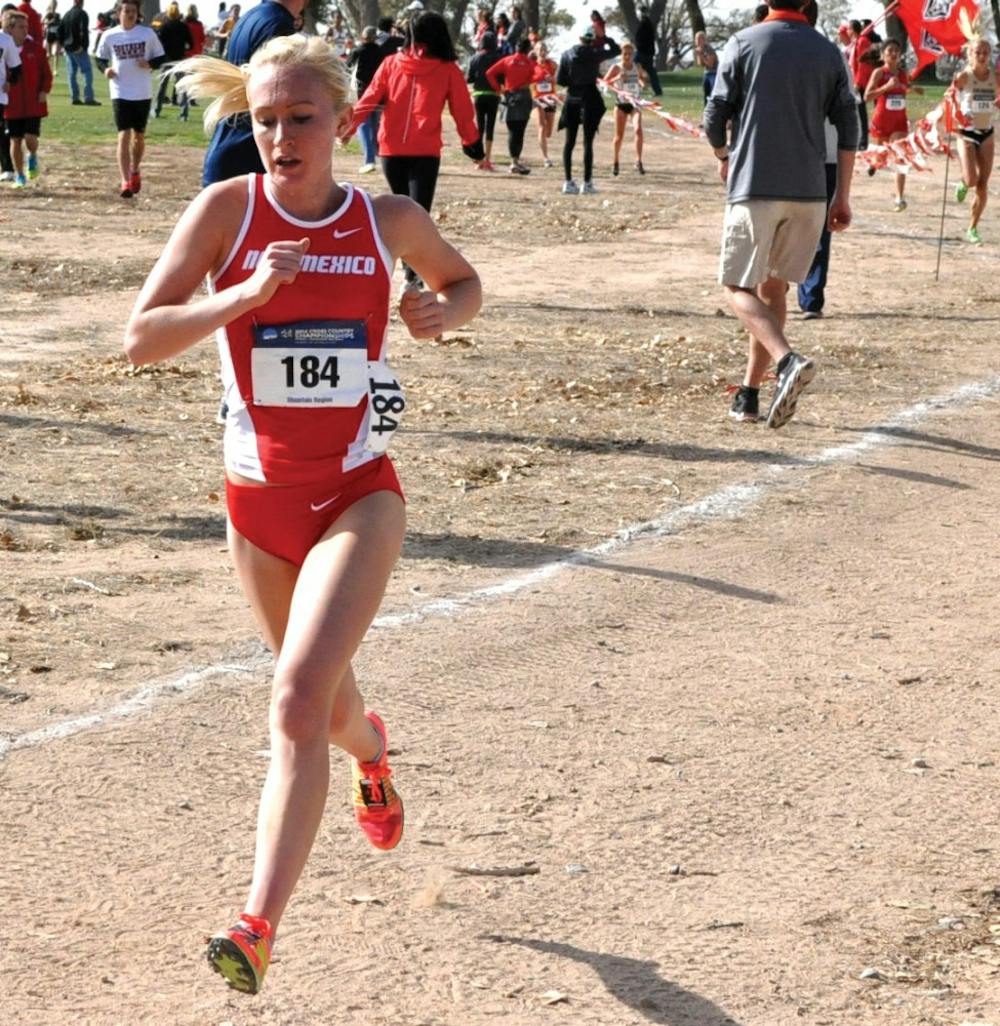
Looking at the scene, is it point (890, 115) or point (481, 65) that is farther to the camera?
point (481, 65)

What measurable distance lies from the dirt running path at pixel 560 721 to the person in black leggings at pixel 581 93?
38.9ft

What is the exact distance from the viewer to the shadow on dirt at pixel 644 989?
12.6 ft

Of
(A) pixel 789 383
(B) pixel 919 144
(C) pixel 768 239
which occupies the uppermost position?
(C) pixel 768 239

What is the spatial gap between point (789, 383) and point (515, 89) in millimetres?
17099

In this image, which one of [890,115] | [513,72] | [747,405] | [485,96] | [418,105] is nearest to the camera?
[747,405]

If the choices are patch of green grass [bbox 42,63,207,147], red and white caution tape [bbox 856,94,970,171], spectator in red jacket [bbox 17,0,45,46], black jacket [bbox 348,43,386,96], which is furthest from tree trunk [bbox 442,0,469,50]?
black jacket [bbox 348,43,386,96]

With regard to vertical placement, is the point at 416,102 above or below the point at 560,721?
above

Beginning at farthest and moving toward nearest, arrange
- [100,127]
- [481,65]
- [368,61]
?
[100,127], [481,65], [368,61]

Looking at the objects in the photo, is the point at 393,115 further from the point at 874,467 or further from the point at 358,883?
the point at 358,883

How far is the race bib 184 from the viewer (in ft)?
13.0

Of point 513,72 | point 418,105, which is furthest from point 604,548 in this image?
point 513,72

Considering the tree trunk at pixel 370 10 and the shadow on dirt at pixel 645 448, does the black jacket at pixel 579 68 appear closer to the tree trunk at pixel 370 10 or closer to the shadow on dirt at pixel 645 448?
the shadow on dirt at pixel 645 448

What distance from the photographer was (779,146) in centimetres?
959

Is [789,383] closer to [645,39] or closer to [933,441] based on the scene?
[933,441]
